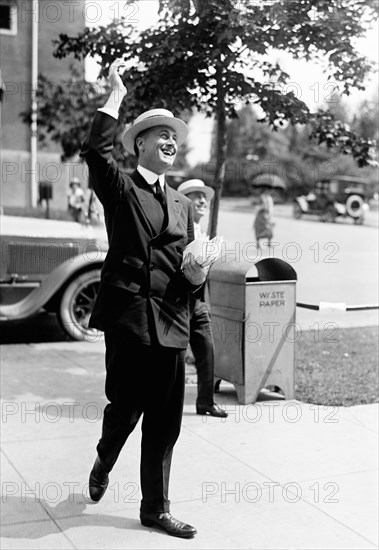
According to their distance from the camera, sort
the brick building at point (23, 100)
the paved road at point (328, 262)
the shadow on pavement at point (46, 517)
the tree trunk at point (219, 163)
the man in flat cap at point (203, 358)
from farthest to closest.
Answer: the brick building at point (23, 100) < the paved road at point (328, 262) < the tree trunk at point (219, 163) < the man in flat cap at point (203, 358) < the shadow on pavement at point (46, 517)

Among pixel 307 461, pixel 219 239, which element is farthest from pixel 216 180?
pixel 219 239

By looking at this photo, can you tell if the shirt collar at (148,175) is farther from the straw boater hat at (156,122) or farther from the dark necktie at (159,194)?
the straw boater hat at (156,122)

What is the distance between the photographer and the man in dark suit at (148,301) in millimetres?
3619

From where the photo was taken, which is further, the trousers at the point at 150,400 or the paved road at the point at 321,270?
the paved road at the point at 321,270

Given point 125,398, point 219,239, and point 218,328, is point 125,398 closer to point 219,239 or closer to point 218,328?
point 219,239

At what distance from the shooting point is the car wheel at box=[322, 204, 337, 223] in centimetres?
3534

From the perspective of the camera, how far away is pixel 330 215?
3544cm

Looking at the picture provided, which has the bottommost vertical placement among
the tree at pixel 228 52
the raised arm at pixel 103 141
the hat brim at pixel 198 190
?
the hat brim at pixel 198 190

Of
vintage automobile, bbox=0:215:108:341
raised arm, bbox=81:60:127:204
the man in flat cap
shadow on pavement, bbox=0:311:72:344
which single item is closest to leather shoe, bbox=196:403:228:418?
the man in flat cap

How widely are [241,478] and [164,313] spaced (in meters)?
1.34

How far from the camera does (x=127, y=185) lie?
3668mm

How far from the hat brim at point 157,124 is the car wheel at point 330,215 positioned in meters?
32.2

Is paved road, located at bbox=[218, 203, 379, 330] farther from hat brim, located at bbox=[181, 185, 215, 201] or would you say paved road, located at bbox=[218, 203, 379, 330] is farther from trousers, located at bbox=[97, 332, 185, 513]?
trousers, located at bbox=[97, 332, 185, 513]

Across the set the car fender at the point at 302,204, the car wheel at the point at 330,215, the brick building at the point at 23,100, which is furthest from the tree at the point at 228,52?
the car fender at the point at 302,204
